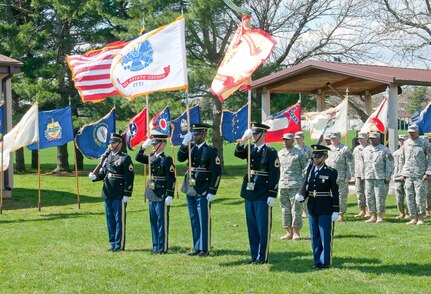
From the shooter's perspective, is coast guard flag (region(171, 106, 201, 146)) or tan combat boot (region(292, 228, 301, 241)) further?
coast guard flag (region(171, 106, 201, 146))

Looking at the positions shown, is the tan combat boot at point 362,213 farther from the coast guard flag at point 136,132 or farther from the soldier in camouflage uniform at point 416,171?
the coast guard flag at point 136,132

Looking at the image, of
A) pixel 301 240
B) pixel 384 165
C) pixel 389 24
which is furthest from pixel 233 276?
pixel 389 24

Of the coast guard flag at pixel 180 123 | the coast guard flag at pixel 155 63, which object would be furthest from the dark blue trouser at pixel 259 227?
the coast guard flag at pixel 180 123

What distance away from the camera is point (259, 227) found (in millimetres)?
10461

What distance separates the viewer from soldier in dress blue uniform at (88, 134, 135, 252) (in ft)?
38.9

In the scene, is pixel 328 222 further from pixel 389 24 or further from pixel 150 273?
pixel 389 24

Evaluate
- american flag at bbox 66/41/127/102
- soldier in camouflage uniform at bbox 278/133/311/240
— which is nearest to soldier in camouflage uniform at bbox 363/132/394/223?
soldier in camouflage uniform at bbox 278/133/311/240

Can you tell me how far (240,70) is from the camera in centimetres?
1050

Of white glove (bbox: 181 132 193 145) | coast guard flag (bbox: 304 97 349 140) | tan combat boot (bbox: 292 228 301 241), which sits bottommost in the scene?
tan combat boot (bbox: 292 228 301 241)

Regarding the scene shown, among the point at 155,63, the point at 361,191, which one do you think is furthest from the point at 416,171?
the point at 155,63

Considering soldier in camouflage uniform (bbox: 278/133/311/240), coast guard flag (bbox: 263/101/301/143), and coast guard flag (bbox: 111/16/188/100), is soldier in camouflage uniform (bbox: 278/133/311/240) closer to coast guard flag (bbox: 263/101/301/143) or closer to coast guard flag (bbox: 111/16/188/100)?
coast guard flag (bbox: 111/16/188/100)

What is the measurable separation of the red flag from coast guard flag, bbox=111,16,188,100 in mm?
769

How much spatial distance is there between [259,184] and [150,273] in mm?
1998

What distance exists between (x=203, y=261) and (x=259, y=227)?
1.02m
